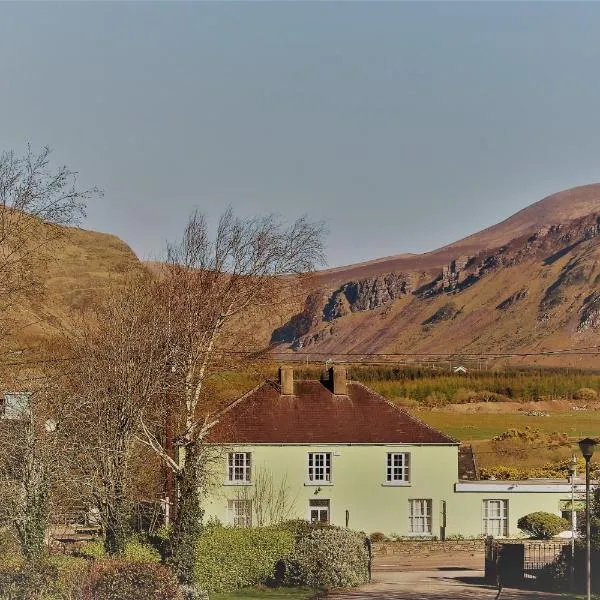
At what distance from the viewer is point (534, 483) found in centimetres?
5772

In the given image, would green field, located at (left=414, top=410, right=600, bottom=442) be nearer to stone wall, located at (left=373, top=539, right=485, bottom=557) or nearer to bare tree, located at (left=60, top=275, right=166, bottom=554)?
stone wall, located at (left=373, top=539, right=485, bottom=557)

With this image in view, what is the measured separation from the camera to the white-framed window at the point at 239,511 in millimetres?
55562

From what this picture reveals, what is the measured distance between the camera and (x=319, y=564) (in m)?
40.8

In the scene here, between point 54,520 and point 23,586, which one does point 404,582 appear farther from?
point 23,586

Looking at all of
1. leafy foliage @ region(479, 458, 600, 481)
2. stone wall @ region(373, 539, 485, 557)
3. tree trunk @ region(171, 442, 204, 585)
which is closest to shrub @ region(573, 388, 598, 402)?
leafy foliage @ region(479, 458, 600, 481)

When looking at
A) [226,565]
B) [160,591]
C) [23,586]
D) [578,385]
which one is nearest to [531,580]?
[226,565]

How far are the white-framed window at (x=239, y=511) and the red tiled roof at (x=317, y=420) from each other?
2.83 meters

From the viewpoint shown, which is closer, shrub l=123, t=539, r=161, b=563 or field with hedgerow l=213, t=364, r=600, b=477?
shrub l=123, t=539, r=161, b=563

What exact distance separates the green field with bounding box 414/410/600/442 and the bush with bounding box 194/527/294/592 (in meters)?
66.5

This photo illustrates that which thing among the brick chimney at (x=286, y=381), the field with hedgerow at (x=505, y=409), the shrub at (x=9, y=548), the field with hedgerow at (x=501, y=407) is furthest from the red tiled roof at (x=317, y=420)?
the shrub at (x=9, y=548)

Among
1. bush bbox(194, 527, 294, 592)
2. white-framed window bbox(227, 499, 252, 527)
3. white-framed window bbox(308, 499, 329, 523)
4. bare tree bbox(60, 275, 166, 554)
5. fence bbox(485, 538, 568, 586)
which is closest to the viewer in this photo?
bare tree bbox(60, 275, 166, 554)

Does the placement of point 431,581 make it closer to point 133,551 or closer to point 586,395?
point 133,551

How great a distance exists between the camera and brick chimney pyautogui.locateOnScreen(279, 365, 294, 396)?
6059 centimetres

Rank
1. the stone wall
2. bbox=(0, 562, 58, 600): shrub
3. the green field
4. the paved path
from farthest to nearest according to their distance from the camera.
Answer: the green field
the stone wall
the paved path
bbox=(0, 562, 58, 600): shrub
